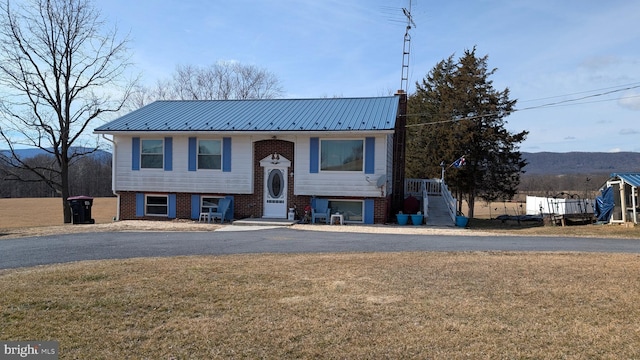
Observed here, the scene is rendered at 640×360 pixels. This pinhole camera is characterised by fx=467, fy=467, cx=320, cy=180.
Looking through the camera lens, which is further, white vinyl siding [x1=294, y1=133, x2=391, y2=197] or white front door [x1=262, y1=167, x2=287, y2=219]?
white front door [x1=262, y1=167, x2=287, y2=219]

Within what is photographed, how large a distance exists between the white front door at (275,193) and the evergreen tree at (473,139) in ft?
45.4

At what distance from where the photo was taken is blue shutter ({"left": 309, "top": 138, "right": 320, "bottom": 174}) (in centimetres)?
1766

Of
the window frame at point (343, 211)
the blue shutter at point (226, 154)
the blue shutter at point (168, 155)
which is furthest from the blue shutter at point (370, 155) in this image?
the blue shutter at point (168, 155)

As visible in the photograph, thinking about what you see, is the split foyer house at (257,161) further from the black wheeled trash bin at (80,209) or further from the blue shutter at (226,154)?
the black wheeled trash bin at (80,209)

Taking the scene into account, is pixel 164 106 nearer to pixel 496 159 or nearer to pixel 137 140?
pixel 137 140

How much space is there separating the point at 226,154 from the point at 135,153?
3.97m

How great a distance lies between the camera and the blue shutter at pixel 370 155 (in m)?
17.1

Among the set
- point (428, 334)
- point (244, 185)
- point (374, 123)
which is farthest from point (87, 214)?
point (428, 334)

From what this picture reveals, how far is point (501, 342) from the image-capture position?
427cm

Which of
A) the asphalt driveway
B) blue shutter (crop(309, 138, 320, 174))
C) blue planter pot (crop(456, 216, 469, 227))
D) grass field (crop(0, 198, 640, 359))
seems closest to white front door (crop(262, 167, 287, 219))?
blue shutter (crop(309, 138, 320, 174))

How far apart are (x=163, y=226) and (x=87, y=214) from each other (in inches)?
204

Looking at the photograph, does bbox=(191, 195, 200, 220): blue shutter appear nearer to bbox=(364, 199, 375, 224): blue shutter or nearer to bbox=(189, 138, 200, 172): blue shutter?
bbox=(189, 138, 200, 172): blue shutter

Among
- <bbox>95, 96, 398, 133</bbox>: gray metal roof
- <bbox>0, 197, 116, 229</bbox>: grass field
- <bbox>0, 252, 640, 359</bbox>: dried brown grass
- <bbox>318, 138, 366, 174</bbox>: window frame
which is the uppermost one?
<bbox>95, 96, 398, 133</bbox>: gray metal roof

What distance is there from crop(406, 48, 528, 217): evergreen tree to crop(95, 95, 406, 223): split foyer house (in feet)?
38.1
